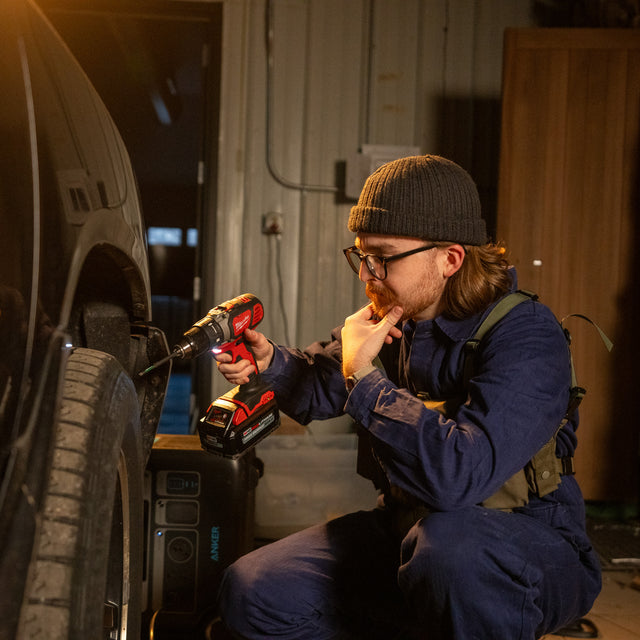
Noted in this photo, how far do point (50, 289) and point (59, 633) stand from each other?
17.1 inches

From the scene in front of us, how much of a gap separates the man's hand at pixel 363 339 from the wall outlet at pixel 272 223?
97.7 inches

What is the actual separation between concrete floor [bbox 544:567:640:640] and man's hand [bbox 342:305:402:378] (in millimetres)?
1370

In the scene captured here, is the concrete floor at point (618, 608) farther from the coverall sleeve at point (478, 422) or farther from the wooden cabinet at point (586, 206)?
the coverall sleeve at point (478, 422)

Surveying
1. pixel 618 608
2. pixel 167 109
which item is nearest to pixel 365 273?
pixel 618 608

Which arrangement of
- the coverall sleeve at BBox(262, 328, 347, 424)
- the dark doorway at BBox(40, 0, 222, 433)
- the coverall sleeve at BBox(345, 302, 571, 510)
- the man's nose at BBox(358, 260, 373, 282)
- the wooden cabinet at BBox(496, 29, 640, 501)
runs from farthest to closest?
the dark doorway at BBox(40, 0, 222, 433) < the wooden cabinet at BBox(496, 29, 640, 501) < the coverall sleeve at BBox(262, 328, 347, 424) < the man's nose at BBox(358, 260, 373, 282) < the coverall sleeve at BBox(345, 302, 571, 510)

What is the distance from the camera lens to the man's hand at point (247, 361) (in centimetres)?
166

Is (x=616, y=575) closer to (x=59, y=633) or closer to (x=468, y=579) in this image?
(x=468, y=579)

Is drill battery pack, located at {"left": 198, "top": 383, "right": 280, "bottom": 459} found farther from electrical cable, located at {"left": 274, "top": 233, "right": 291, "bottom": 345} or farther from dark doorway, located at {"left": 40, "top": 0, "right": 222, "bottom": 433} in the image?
electrical cable, located at {"left": 274, "top": 233, "right": 291, "bottom": 345}

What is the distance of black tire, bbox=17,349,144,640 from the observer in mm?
792

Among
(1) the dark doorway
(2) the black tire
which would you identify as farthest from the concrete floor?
(1) the dark doorway

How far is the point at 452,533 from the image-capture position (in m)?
1.37

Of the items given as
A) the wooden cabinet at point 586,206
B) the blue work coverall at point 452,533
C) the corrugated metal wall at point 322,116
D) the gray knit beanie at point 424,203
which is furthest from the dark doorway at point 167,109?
the gray knit beanie at point 424,203

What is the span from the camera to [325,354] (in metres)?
1.83

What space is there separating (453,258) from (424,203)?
0.17 m
